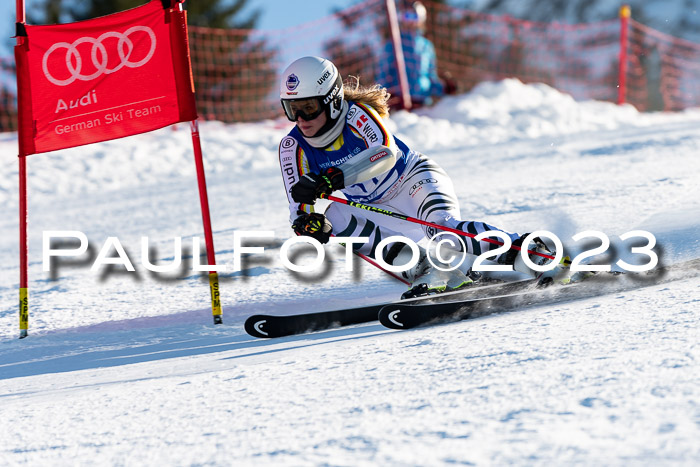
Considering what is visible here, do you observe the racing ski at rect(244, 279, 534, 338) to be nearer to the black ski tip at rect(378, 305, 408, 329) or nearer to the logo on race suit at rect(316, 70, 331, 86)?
the black ski tip at rect(378, 305, 408, 329)

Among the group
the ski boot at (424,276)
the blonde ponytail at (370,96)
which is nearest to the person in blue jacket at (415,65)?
the blonde ponytail at (370,96)

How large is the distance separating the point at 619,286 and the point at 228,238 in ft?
12.0

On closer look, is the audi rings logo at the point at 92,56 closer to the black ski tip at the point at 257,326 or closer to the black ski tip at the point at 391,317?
the black ski tip at the point at 257,326

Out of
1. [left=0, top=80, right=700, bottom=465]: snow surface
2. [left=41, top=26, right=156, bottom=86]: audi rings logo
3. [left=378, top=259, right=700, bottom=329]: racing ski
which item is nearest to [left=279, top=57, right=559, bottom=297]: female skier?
[left=378, top=259, right=700, bottom=329]: racing ski

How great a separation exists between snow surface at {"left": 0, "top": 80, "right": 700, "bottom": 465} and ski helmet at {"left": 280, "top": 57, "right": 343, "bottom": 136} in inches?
42.9

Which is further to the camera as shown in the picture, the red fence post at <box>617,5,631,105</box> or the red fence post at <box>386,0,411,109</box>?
the red fence post at <box>617,5,631,105</box>

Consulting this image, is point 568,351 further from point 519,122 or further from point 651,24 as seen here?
point 651,24

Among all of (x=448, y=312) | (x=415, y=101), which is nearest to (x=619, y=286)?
(x=448, y=312)

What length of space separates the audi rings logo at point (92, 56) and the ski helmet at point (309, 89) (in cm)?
91

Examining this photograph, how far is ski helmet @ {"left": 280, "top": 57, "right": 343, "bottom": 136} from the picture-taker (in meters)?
4.00

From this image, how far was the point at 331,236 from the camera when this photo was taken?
440 centimetres

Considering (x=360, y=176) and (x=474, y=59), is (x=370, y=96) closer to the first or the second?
(x=360, y=176)

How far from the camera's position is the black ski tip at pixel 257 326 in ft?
12.4

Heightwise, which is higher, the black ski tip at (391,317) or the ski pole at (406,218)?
the ski pole at (406,218)
